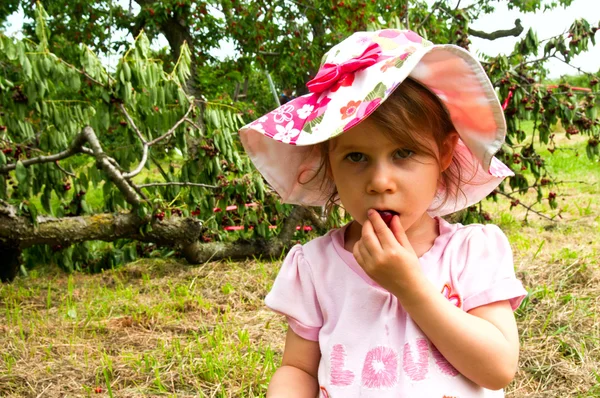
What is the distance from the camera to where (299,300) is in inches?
46.0

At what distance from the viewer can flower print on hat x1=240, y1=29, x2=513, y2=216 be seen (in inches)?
38.8

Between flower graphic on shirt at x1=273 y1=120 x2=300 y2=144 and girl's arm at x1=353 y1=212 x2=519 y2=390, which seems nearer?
girl's arm at x1=353 y1=212 x2=519 y2=390

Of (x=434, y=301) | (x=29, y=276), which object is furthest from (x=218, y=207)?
(x=434, y=301)

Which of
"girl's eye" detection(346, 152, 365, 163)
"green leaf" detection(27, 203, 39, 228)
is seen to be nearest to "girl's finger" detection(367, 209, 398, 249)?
"girl's eye" detection(346, 152, 365, 163)

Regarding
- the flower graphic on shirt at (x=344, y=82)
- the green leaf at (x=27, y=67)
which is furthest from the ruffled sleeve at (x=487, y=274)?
the green leaf at (x=27, y=67)

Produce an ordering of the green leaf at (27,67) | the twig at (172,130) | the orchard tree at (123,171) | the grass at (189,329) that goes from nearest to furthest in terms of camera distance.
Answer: the grass at (189,329)
the green leaf at (27,67)
the orchard tree at (123,171)
the twig at (172,130)

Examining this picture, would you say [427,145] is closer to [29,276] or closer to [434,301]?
[434,301]

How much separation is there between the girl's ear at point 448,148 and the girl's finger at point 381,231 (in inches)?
9.1

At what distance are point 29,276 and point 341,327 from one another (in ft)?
9.80

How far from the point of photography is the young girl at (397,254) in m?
0.97

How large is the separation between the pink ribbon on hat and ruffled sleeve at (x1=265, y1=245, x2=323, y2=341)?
36 centimetres

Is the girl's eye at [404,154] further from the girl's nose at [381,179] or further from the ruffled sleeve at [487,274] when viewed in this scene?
the ruffled sleeve at [487,274]

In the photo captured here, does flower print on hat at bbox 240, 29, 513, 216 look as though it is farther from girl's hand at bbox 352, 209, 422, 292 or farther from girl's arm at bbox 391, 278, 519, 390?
girl's arm at bbox 391, 278, 519, 390

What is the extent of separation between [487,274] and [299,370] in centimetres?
42
